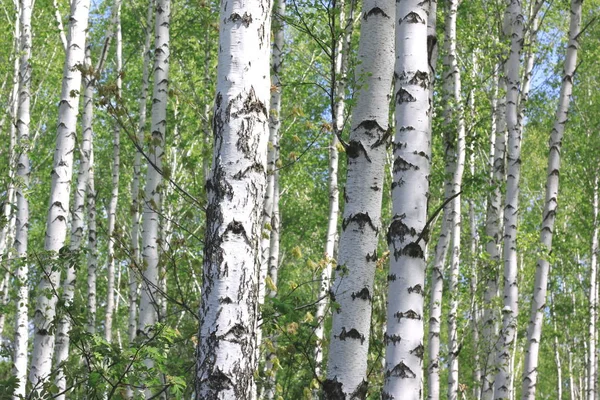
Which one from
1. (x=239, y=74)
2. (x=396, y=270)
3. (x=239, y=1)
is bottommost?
(x=396, y=270)

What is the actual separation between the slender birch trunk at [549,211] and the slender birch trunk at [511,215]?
0.26 metres

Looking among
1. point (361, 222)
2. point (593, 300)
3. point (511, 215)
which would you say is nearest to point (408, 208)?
point (361, 222)

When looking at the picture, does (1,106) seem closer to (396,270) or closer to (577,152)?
(577,152)

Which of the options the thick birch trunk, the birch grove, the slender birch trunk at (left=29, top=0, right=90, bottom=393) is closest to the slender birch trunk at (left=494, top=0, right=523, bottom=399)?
the birch grove

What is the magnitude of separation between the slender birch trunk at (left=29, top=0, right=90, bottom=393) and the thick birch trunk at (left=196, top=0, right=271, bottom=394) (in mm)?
4415

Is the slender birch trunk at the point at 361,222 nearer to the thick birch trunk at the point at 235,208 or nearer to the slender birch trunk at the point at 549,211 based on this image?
the thick birch trunk at the point at 235,208

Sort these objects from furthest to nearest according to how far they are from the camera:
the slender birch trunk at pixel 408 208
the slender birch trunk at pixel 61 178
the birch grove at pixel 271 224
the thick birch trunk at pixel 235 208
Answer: the slender birch trunk at pixel 61 178 → the slender birch trunk at pixel 408 208 → the birch grove at pixel 271 224 → the thick birch trunk at pixel 235 208

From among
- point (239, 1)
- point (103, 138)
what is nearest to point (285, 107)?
point (103, 138)

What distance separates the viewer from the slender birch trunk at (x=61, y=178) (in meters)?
7.33

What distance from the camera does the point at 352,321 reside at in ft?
14.3

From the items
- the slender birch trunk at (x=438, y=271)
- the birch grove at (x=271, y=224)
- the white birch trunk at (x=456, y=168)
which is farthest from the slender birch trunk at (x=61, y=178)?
the white birch trunk at (x=456, y=168)

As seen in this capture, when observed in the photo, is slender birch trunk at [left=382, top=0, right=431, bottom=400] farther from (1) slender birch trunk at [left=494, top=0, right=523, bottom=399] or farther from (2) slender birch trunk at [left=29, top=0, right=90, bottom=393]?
(1) slender birch trunk at [left=494, top=0, right=523, bottom=399]

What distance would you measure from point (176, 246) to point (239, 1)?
10.7 feet

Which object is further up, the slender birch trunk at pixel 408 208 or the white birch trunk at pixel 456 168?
the white birch trunk at pixel 456 168
